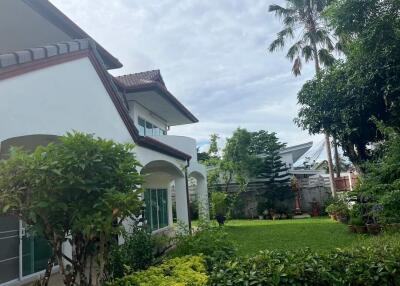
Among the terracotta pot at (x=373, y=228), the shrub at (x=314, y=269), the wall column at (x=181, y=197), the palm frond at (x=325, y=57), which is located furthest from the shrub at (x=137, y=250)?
the palm frond at (x=325, y=57)

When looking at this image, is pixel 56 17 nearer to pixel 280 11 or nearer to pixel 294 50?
pixel 280 11

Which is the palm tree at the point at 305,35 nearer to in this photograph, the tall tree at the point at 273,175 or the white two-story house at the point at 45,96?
the tall tree at the point at 273,175

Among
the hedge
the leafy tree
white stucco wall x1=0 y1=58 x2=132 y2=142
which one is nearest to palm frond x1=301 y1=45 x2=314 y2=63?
white stucco wall x1=0 y1=58 x2=132 y2=142

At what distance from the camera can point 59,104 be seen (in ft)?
21.5

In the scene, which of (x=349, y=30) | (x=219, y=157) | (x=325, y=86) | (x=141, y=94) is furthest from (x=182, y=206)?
(x=219, y=157)

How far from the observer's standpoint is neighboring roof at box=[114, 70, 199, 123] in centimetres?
1359

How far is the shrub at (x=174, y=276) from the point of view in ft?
14.7

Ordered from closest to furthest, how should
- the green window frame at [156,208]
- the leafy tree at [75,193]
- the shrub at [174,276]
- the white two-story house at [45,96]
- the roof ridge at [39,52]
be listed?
the leafy tree at [75,193]
the shrub at [174,276]
the roof ridge at [39,52]
the white two-story house at [45,96]
the green window frame at [156,208]

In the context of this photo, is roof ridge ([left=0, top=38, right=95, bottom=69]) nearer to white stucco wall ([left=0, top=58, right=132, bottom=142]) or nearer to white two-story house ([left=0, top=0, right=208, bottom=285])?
white two-story house ([left=0, top=0, right=208, bottom=285])

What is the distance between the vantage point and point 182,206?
571 inches

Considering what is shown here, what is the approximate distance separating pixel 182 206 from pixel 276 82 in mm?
7817

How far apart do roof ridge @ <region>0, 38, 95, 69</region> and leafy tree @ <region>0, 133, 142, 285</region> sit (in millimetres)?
1922

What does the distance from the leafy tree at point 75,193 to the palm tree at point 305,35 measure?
18.3 m

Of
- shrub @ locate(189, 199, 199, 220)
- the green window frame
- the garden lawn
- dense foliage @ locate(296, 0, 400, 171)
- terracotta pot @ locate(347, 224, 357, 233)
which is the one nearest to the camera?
the garden lawn
